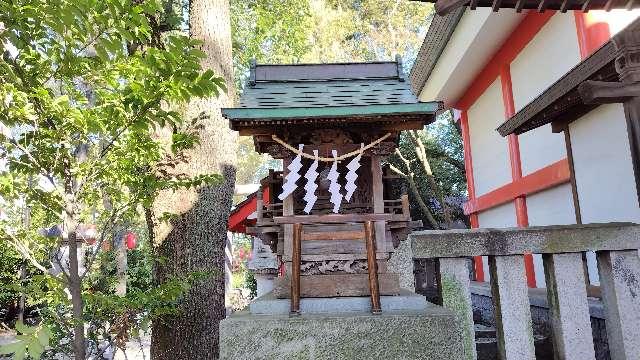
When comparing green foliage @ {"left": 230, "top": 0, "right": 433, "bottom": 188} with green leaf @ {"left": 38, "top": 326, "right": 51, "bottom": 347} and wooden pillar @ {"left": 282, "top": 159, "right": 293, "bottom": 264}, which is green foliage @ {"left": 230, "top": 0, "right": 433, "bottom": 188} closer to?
wooden pillar @ {"left": 282, "top": 159, "right": 293, "bottom": 264}

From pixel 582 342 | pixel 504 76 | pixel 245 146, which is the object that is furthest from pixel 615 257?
pixel 245 146

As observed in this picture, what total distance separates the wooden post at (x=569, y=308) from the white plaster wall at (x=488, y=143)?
5306mm

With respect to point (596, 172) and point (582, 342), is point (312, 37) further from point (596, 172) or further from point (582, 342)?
point (582, 342)

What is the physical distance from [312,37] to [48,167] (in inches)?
462

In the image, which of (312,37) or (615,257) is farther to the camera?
(312,37)

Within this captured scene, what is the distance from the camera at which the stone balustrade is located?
3.40 meters

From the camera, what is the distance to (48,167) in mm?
3219

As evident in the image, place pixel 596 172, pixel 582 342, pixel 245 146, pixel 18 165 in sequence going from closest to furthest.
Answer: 1. pixel 18 165
2. pixel 582 342
3. pixel 596 172
4. pixel 245 146

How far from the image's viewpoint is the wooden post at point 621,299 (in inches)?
134

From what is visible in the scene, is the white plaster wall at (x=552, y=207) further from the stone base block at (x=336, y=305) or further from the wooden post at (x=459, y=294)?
the stone base block at (x=336, y=305)

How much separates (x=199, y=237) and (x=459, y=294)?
2806 millimetres

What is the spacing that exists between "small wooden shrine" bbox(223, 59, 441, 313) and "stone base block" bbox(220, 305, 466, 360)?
21cm

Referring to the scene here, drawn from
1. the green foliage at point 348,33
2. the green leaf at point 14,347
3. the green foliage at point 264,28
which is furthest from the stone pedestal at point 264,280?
the green leaf at point 14,347

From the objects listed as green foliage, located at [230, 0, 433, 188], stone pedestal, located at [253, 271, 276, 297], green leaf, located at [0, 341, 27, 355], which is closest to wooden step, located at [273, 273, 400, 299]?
green leaf, located at [0, 341, 27, 355]
